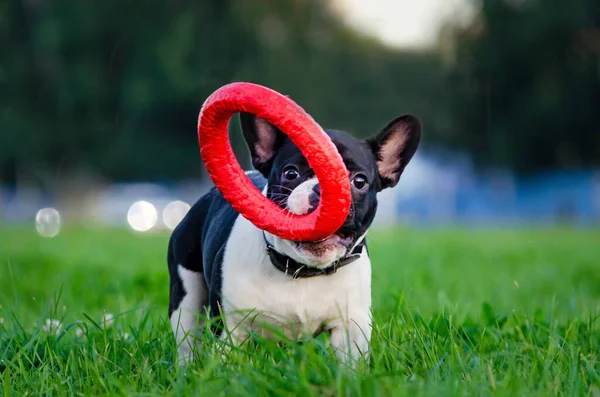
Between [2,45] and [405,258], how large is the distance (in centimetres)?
2199

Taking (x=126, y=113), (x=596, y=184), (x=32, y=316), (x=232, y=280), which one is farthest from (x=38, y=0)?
(x=232, y=280)

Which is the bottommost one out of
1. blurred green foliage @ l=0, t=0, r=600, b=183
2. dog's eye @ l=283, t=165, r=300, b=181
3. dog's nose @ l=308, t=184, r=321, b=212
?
dog's nose @ l=308, t=184, r=321, b=212

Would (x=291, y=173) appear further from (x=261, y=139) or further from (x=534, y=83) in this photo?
(x=534, y=83)

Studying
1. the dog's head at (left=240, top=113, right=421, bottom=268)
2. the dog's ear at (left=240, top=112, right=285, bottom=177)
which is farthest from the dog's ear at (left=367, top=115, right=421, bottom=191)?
the dog's ear at (left=240, top=112, right=285, bottom=177)

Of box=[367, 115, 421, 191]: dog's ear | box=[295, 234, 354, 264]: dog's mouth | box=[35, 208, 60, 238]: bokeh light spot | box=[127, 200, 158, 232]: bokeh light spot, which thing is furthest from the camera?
box=[127, 200, 158, 232]: bokeh light spot

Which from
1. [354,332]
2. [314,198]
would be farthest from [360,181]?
[354,332]

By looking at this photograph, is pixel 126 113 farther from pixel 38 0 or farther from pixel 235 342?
pixel 235 342

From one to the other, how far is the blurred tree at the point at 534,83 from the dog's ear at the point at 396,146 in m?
27.7

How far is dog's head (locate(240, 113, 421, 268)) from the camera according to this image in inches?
124

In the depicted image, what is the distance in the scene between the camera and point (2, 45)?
27.1 metres

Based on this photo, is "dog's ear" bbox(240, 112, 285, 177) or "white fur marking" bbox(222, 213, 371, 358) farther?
"dog's ear" bbox(240, 112, 285, 177)

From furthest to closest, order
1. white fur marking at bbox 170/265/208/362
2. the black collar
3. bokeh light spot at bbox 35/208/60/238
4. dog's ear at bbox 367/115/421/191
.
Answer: bokeh light spot at bbox 35/208/60/238
white fur marking at bbox 170/265/208/362
dog's ear at bbox 367/115/421/191
the black collar

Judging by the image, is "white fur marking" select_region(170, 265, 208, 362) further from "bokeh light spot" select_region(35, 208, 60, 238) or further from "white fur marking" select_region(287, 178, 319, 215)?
"bokeh light spot" select_region(35, 208, 60, 238)

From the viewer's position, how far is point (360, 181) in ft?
11.0
